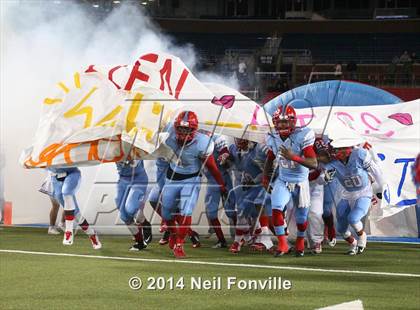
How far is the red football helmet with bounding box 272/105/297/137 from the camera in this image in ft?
30.9

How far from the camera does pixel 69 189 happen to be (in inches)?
411

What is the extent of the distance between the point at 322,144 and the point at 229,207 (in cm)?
156

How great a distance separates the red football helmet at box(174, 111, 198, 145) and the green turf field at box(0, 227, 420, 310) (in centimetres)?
134

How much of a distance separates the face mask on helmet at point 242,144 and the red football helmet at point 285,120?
134 centimetres

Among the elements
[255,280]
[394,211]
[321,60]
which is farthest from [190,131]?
A: [321,60]

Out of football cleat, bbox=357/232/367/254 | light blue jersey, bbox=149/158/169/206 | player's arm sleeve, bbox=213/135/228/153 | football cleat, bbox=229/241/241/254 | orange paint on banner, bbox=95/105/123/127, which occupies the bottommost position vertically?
football cleat, bbox=229/241/241/254

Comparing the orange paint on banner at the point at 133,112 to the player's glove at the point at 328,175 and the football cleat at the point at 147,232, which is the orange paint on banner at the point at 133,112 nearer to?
the football cleat at the point at 147,232

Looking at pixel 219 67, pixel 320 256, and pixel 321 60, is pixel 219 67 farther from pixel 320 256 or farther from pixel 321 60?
pixel 320 256

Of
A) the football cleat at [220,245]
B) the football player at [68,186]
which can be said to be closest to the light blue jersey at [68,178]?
the football player at [68,186]

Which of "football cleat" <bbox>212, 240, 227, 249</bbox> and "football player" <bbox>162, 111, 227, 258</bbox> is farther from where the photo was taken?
"football cleat" <bbox>212, 240, 227, 249</bbox>

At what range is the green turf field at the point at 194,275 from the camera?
20.4 feet

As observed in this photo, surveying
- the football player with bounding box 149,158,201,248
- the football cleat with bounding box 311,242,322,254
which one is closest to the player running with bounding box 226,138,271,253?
the football player with bounding box 149,158,201,248

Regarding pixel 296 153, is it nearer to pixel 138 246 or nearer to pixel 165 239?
pixel 138 246

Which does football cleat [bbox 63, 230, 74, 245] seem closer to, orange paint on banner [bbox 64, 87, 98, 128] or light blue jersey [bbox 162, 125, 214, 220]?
orange paint on banner [bbox 64, 87, 98, 128]
